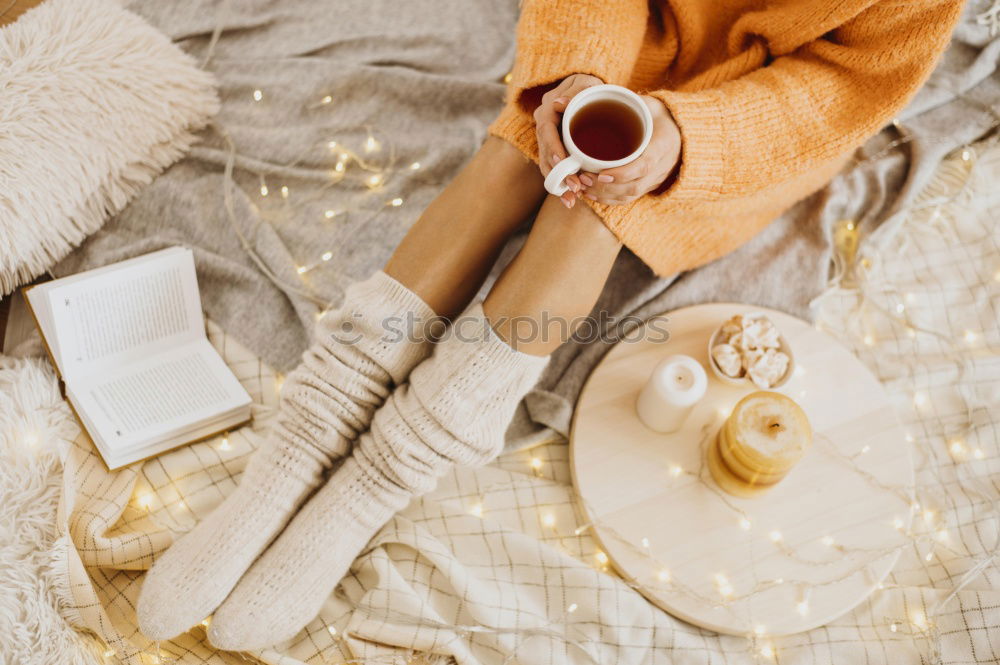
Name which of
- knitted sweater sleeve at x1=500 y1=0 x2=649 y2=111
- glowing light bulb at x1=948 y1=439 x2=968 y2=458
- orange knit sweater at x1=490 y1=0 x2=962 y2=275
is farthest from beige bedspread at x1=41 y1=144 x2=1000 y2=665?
knitted sweater sleeve at x1=500 y1=0 x2=649 y2=111

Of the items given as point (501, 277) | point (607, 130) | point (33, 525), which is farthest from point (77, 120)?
point (607, 130)

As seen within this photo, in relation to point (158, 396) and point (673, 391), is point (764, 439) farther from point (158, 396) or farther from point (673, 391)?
point (158, 396)

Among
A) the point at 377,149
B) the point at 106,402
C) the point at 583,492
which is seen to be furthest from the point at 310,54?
the point at 583,492

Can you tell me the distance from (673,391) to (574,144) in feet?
1.20

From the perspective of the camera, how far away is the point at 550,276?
85 centimetres

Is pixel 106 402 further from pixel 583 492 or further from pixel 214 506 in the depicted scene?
pixel 583 492

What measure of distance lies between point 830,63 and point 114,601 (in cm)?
113

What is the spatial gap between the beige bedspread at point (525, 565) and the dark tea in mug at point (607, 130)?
0.45m

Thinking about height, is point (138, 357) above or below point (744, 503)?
above

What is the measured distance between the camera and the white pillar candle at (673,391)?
938 millimetres

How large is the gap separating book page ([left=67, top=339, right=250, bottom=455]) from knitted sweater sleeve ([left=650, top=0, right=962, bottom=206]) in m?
0.69

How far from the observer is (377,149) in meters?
1.25

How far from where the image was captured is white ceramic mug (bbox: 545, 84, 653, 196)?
0.71 metres

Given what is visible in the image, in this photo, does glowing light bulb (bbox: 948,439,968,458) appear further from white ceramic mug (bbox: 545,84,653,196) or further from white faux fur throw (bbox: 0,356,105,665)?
white faux fur throw (bbox: 0,356,105,665)
